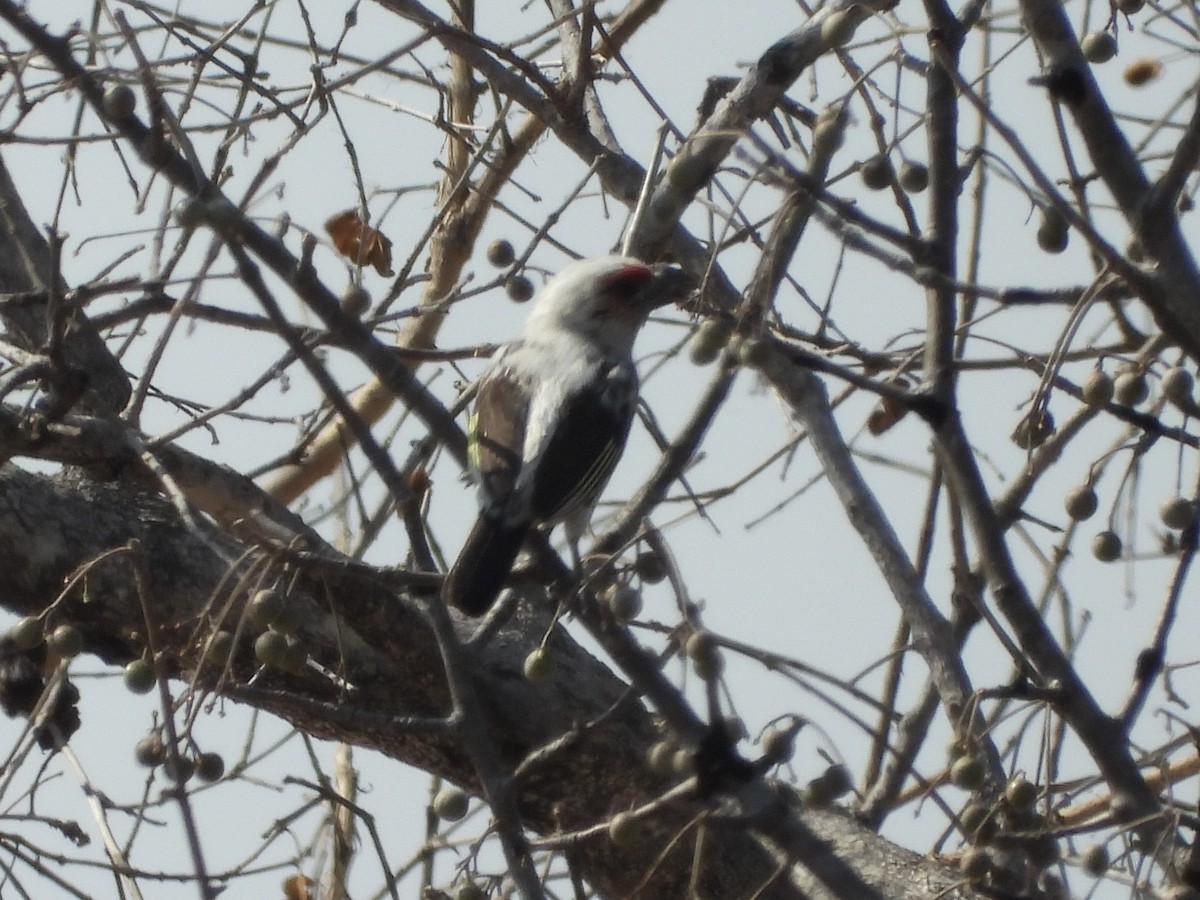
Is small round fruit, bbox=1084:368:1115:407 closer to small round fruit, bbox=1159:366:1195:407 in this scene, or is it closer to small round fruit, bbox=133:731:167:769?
small round fruit, bbox=1159:366:1195:407

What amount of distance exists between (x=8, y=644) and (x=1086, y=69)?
2.25 m

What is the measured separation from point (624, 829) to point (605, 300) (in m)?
2.75

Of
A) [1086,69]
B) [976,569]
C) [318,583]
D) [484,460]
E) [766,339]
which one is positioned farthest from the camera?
[484,460]

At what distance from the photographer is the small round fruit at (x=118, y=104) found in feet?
8.55

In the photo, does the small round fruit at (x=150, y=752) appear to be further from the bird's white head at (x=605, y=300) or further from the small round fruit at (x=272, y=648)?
the bird's white head at (x=605, y=300)

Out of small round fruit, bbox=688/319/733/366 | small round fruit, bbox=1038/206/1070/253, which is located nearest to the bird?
small round fruit, bbox=688/319/733/366

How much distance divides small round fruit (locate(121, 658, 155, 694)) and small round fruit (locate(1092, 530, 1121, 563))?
1.84 meters

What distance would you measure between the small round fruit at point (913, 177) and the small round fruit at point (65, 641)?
194 centimetres

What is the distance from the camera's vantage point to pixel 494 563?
12.2 ft

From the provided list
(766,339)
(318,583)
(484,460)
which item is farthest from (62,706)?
(766,339)

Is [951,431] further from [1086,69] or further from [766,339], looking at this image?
[1086,69]

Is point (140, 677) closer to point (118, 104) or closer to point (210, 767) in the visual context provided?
point (210, 767)

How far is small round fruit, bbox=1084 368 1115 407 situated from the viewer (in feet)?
9.65

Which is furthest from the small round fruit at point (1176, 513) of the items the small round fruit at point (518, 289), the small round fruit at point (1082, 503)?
the small round fruit at point (518, 289)
